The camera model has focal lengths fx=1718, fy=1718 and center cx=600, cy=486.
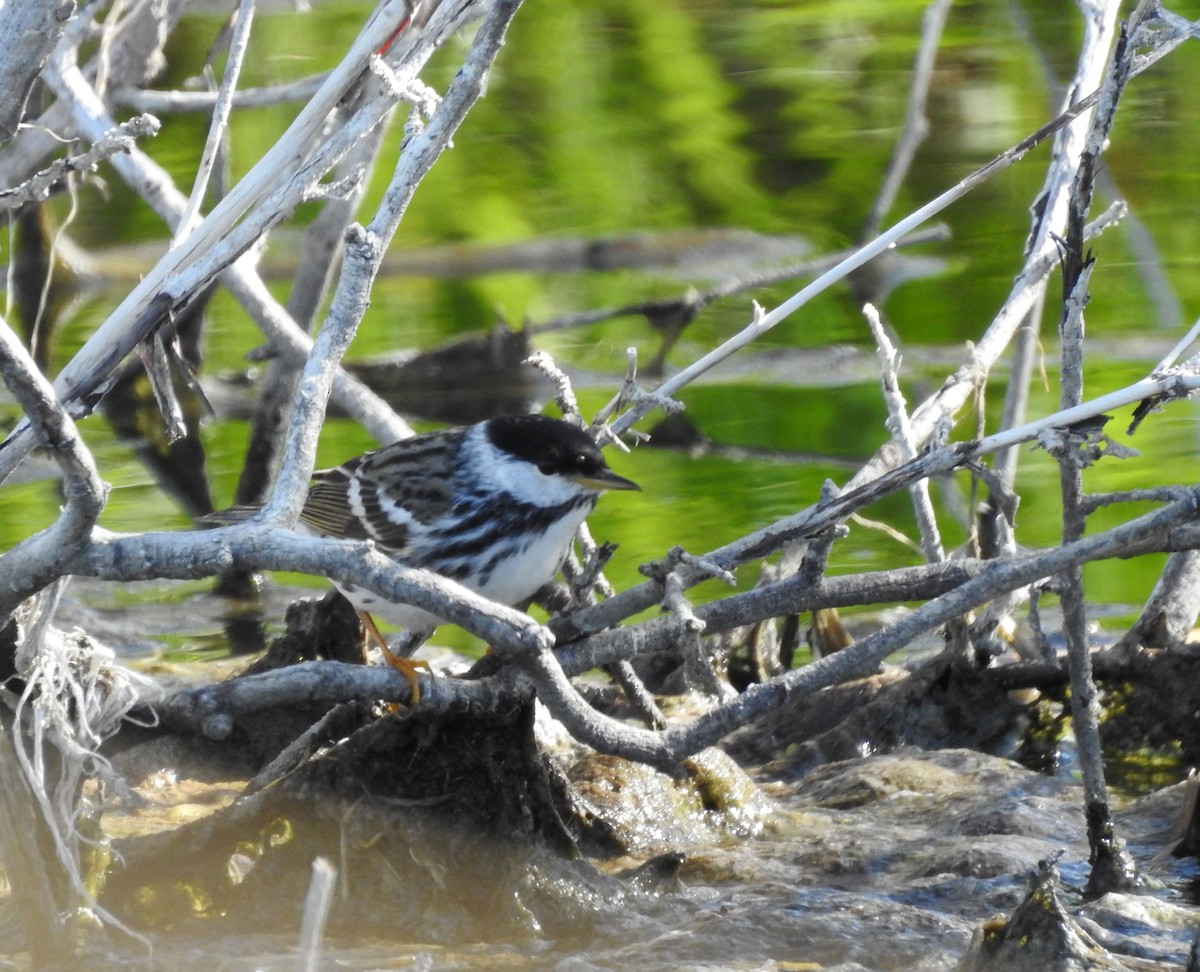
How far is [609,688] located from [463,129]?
6784 mm

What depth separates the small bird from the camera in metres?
4.84

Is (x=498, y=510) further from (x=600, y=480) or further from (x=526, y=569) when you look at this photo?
(x=600, y=480)

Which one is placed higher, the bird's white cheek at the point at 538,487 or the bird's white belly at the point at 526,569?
the bird's white cheek at the point at 538,487

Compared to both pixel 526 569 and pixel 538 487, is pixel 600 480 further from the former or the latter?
pixel 526 569

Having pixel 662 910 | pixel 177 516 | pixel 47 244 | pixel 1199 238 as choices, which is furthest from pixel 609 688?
pixel 1199 238

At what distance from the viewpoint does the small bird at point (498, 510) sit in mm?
4836

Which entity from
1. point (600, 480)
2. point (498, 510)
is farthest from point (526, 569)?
point (600, 480)

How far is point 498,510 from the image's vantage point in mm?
4895

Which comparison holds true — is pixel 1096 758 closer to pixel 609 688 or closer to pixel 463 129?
pixel 609 688

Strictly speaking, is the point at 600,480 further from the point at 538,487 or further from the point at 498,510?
the point at 498,510

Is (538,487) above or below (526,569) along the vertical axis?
above

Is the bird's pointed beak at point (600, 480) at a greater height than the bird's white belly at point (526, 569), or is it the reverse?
the bird's pointed beak at point (600, 480)

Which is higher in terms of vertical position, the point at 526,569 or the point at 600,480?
the point at 600,480

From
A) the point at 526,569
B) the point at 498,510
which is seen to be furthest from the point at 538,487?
the point at 526,569
